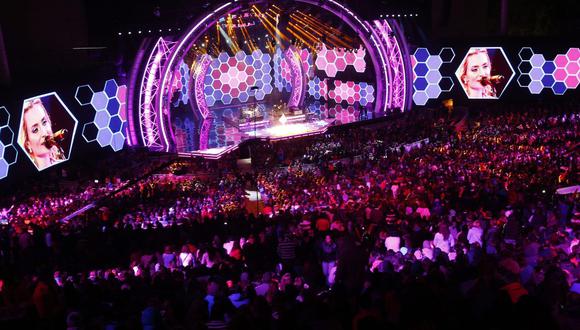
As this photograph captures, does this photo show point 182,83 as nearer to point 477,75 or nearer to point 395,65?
point 395,65

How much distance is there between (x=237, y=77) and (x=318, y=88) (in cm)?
393

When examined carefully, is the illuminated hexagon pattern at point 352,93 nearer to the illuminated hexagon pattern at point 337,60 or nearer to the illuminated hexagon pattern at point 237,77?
the illuminated hexagon pattern at point 337,60

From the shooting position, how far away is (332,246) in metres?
7.26

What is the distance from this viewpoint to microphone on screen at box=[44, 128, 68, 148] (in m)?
16.6

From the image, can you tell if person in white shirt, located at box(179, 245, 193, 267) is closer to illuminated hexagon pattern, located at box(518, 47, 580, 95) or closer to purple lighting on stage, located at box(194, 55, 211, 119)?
purple lighting on stage, located at box(194, 55, 211, 119)

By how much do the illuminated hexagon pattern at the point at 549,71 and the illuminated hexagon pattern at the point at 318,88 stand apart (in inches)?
346

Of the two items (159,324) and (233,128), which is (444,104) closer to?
(233,128)

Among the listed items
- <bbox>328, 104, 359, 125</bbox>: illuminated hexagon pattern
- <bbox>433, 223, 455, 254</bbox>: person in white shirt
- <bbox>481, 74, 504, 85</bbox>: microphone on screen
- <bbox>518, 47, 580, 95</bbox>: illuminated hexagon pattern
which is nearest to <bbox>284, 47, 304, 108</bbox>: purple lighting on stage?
→ <bbox>328, 104, 359, 125</bbox>: illuminated hexagon pattern

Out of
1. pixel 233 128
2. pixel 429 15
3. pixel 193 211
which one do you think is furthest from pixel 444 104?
Result: pixel 193 211

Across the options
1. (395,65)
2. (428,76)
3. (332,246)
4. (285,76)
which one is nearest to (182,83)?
(285,76)

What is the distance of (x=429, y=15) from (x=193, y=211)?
17.0 meters

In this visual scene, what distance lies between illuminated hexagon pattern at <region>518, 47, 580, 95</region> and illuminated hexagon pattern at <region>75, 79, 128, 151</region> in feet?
44.4

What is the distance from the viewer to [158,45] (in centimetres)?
1766

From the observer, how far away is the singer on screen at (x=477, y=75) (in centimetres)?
2272
